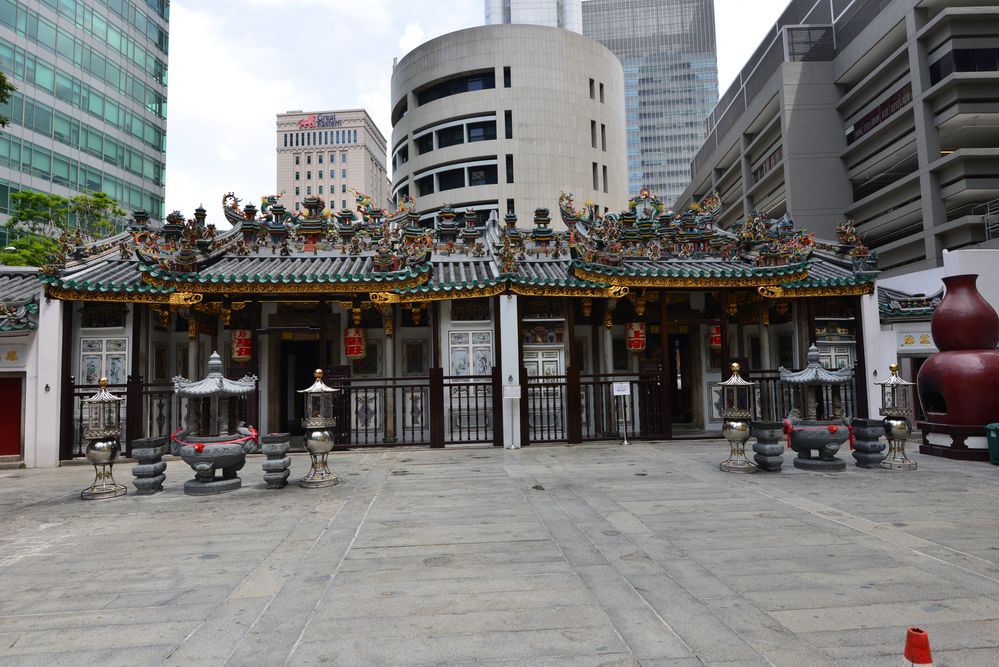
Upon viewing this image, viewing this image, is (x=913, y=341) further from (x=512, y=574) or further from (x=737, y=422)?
(x=512, y=574)

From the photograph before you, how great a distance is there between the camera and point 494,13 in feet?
290

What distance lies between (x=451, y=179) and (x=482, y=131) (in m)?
4.40

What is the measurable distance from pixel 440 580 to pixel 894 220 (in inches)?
1491

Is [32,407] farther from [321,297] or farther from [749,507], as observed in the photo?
[749,507]

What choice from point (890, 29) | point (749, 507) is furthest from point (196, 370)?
point (890, 29)

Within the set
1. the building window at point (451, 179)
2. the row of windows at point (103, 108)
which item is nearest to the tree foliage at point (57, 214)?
the row of windows at point (103, 108)

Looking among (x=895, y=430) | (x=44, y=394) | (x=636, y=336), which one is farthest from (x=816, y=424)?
(x=44, y=394)

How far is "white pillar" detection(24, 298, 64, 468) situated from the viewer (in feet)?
43.6

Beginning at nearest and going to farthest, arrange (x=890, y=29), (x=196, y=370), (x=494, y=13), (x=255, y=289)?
(x=255, y=289), (x=196, y=370), (x=890, y=29), (x=494, y=13)

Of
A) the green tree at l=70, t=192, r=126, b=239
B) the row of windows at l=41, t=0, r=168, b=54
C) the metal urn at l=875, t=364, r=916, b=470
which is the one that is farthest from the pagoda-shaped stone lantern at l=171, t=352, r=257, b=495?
the row of windows at l=41, t=0, r=168, b=54

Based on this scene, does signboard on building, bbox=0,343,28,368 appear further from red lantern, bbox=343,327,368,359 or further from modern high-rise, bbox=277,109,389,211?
modern high-rise, bbox=277,109,389,211

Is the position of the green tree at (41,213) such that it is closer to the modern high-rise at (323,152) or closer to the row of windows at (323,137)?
the modern high-rise at (323,152)

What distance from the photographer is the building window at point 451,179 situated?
150 feet

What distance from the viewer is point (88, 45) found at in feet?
133
